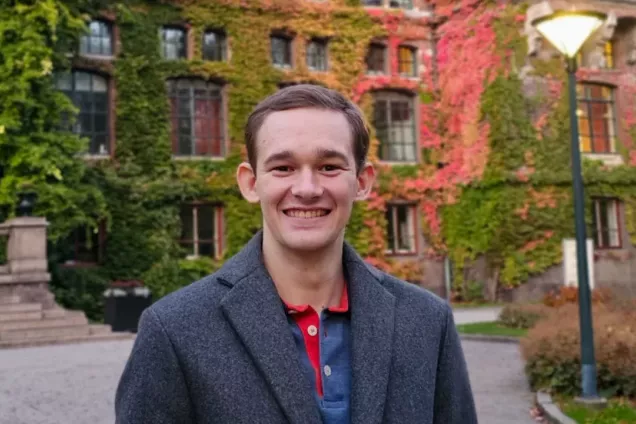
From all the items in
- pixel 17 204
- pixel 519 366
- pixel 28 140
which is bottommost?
pixel 519 366

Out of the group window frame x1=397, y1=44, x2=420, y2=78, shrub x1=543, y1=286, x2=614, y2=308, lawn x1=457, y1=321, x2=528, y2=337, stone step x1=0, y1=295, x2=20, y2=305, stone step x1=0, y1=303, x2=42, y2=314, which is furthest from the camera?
window frame x1=397, y1=44, x2=420, y2=78

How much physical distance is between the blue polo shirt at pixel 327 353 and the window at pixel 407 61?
25063mm

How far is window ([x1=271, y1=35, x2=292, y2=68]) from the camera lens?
2478cm

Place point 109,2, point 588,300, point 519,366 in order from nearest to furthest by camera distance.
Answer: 1. point 588,300
2. point 519,366
3. point 109,2

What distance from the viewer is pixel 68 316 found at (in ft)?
52.1

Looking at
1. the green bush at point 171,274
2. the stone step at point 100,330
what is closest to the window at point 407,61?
the green bush at point 171,274

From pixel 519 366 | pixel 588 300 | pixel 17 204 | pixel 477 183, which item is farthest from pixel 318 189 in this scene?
pixel 477 183

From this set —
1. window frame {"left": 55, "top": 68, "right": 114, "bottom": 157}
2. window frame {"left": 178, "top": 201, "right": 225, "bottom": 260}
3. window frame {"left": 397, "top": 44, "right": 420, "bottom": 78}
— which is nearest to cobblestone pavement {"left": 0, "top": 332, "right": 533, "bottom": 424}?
window frame {"left": 178, "top": 201, "right": 225, "bottom": 260}

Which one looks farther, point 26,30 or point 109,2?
point 109,2

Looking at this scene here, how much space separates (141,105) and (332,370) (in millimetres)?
21003

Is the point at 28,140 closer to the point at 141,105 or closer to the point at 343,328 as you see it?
the point at 141,105

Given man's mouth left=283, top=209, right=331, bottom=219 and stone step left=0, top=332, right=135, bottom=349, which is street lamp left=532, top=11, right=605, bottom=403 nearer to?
man's mouth left=283, top=209, right=331, bottom=219

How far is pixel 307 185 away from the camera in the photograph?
1999 millimetres

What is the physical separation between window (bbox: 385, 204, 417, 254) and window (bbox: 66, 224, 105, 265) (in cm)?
952
